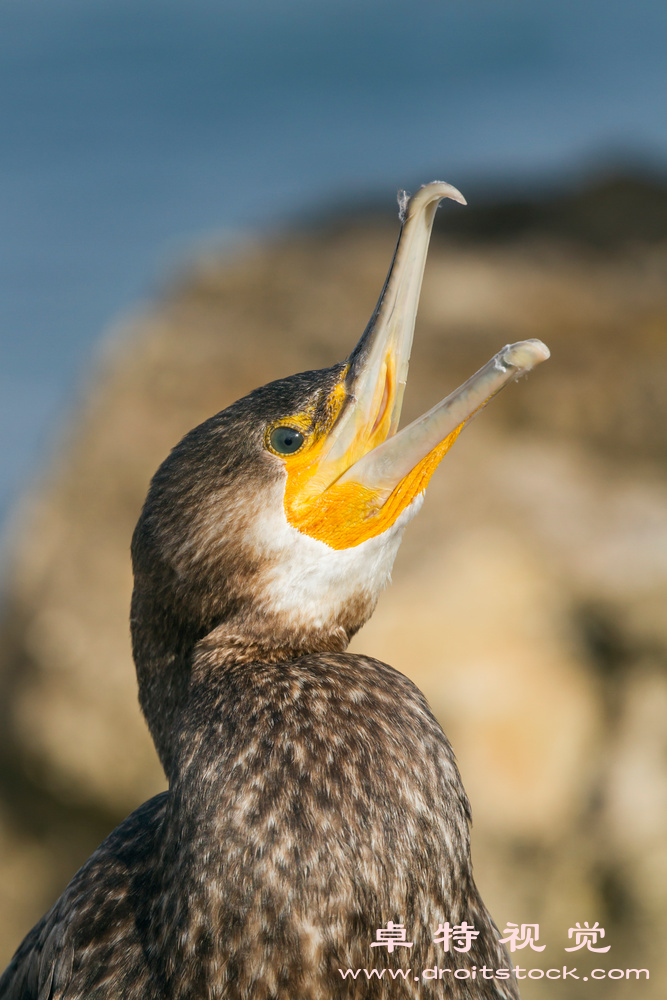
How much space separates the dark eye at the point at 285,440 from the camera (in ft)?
8.47

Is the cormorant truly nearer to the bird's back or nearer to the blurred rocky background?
the bird's back

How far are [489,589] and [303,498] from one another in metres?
6.20

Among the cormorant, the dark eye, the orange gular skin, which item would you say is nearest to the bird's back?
the cormorant

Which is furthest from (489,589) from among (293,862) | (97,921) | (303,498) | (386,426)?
(293,862)

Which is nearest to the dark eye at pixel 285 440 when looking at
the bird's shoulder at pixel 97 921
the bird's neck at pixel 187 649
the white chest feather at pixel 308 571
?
the white chest feather at pixel 308 571

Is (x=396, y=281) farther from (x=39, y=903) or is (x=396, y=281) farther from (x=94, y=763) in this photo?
(x=39, y=903)

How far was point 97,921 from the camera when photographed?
7.81 feet

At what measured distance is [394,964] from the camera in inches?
85.0

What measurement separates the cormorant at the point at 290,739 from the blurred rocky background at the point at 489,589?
A: 5518 mm

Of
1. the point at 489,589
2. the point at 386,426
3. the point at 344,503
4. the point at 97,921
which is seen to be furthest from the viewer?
the point at 489,589

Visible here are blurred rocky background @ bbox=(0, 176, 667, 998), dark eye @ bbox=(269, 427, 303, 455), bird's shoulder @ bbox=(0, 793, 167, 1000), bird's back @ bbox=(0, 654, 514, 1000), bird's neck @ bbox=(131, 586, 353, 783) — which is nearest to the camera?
bird's back @ bbox=(0, 654, 514, 1000)

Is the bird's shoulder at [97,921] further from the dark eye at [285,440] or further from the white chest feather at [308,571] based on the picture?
the dark eye at [285,440]

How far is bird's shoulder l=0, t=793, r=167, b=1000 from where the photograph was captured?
2.31 meters

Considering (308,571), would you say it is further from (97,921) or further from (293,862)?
(97,921)
